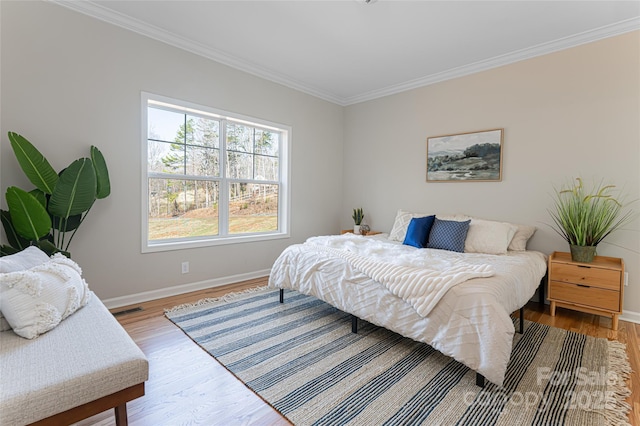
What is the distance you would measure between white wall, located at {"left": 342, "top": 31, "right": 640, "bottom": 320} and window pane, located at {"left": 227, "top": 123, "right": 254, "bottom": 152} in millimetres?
1935

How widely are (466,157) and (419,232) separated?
118 cm

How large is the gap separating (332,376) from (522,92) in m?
3.47

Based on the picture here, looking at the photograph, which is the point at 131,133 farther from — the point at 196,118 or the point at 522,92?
the point at 522,92

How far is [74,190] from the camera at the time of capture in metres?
2.29

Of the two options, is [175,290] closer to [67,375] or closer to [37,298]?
[37,298]

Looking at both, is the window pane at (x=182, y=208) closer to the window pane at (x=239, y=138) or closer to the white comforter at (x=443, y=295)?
the window pane at (x=239, y=138)

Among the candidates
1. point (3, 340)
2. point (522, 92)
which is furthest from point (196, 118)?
point (522, 92)

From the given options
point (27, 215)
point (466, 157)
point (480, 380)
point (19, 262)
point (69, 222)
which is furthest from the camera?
point (466, 157)

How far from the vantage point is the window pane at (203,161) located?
133 inches

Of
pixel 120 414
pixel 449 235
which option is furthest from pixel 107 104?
pixel 449 235

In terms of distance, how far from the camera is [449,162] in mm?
3785

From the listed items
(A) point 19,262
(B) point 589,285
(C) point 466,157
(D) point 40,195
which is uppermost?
(C) point 466,157

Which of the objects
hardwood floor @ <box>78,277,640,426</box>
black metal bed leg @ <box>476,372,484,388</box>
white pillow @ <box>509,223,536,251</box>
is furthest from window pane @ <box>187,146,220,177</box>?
white pillow @ <box>509,223,536,251</box>

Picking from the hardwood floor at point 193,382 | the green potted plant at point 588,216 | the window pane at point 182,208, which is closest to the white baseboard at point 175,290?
the hardwood floor at point 193,382
